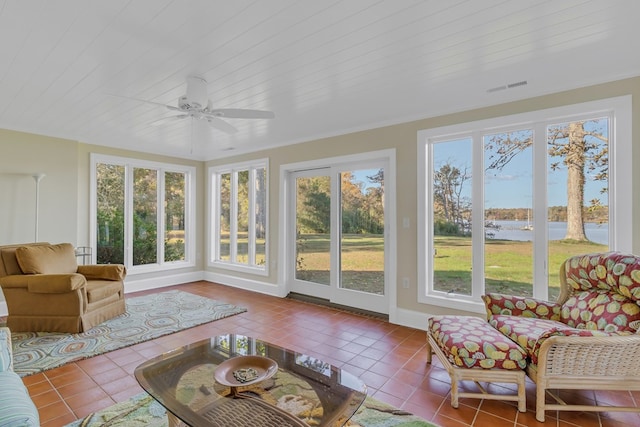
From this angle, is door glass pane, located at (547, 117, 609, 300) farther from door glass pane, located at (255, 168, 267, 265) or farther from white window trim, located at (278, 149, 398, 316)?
door glass pane, located at (255, 168, 267, 265)

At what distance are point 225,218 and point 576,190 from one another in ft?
17.3

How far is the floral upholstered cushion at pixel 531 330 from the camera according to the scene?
192cm

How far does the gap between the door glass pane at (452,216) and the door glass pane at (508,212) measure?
18 centimetres

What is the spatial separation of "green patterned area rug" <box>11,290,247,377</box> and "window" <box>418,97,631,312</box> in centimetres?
277

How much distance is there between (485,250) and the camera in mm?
3301

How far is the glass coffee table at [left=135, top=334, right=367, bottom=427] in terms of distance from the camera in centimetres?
140

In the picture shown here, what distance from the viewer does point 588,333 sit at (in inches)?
75.1

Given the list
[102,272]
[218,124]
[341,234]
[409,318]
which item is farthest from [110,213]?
[409,318]

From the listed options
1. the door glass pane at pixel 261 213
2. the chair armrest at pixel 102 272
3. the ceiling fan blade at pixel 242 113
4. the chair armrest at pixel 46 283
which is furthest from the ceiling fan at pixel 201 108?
the door glass pane at pixel 261 213

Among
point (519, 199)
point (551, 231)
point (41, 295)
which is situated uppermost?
point (519, 199)

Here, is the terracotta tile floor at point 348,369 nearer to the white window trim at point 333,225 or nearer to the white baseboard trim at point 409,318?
the white baseboard trim at point 409,318

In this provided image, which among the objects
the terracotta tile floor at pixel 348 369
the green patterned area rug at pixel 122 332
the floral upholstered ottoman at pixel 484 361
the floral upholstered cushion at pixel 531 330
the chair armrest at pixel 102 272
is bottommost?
the terracotta tile floor at pixel 348 369

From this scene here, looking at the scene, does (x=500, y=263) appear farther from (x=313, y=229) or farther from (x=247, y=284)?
(x=247, y=284)

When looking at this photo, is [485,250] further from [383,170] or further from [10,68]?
[10,68]
